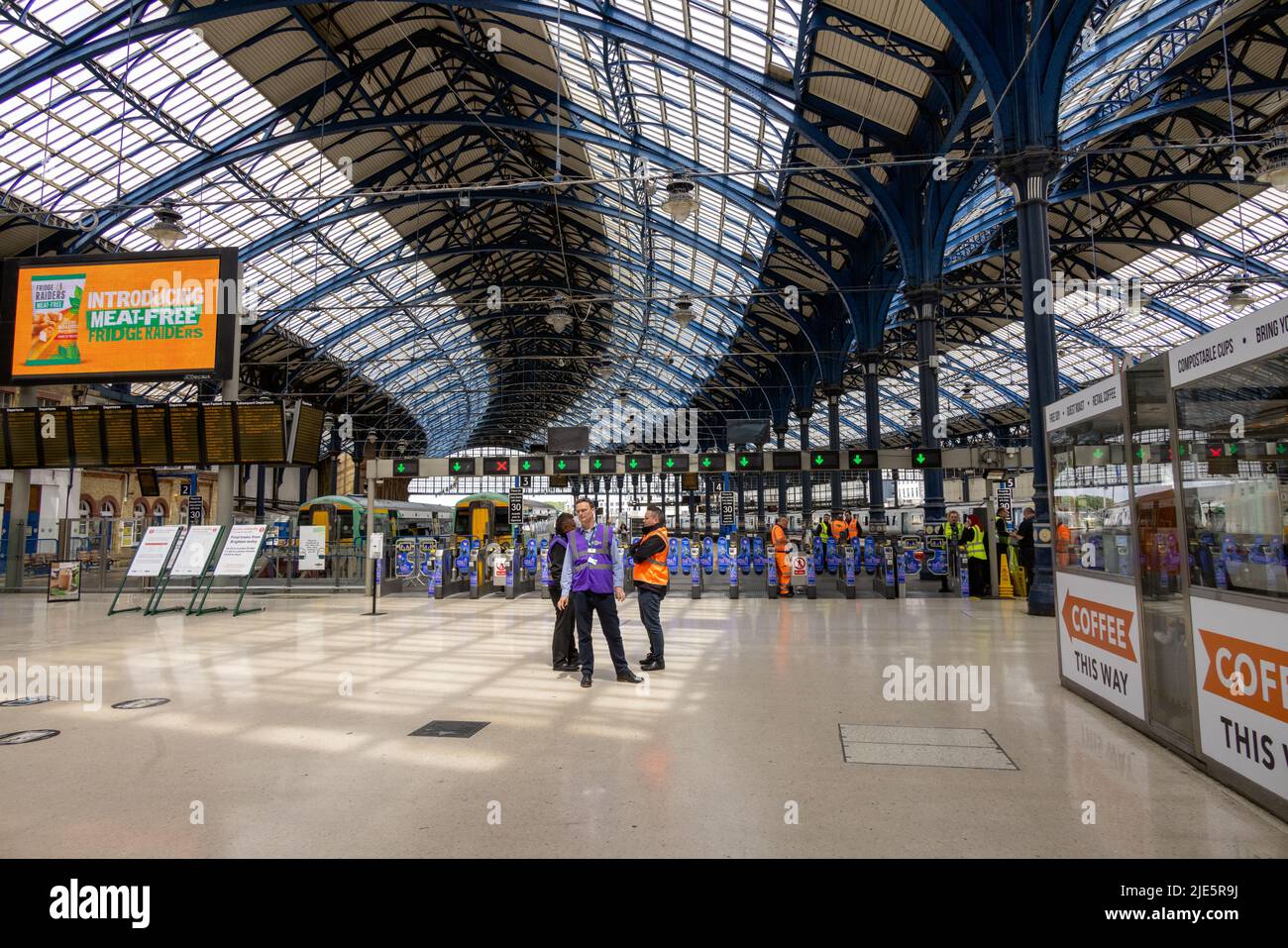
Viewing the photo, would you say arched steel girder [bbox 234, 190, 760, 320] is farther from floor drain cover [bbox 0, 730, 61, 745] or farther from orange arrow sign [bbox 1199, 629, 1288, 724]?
orange arrow sign [bbox 1199, 629, 1288, 724]

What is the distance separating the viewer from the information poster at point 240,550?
12.9m

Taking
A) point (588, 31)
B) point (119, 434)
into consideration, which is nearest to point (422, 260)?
point (588, 31)

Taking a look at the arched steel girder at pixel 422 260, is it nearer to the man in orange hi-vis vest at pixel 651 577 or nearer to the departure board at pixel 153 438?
the departure board at pixel 153 438

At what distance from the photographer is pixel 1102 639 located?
18.2 ft

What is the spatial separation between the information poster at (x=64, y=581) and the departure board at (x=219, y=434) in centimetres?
408

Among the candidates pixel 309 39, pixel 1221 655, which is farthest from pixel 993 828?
pixel 309 39

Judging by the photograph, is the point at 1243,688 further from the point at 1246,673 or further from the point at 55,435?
the point at 55,435

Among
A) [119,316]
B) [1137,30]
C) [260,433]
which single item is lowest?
[260,433]

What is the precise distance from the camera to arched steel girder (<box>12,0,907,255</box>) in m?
14.9

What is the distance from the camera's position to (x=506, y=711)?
570cm

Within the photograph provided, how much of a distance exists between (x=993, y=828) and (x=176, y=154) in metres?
26.1

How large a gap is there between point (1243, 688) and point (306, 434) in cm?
1554

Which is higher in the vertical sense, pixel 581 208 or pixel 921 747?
pixel 581 208
